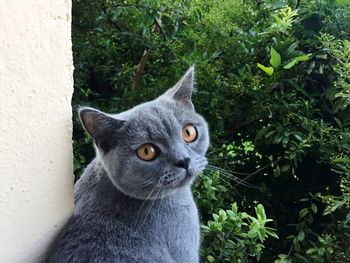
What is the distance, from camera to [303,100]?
4.36 ft

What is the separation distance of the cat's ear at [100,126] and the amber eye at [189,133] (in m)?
0.15

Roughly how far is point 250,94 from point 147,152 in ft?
1.84

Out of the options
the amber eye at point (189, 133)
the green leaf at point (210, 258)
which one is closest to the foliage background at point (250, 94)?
the green leaf at point (210, 258)

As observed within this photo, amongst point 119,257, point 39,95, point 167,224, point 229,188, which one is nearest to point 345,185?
point 229,188

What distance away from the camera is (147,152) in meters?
0.91

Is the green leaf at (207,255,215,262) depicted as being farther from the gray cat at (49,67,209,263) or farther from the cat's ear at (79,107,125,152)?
the cat's ear at (79,107,125,152)

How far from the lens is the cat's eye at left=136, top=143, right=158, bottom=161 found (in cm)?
90

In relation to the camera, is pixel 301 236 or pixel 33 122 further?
pixel 301 236

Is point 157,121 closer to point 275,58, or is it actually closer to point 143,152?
point 143,152

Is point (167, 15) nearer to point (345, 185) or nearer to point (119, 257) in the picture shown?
point (345, 185)

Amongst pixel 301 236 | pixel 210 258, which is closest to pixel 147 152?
pixel 210 258

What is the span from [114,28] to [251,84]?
21.4 inches

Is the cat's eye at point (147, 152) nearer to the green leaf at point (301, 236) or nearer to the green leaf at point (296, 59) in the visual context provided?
the green leaf at point (296, 59)

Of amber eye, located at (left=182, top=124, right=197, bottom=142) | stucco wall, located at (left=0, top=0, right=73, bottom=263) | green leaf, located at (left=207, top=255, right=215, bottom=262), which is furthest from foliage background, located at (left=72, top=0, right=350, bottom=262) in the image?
stucco wall, located at (left=0, top=0, right=73, bottom=263)
